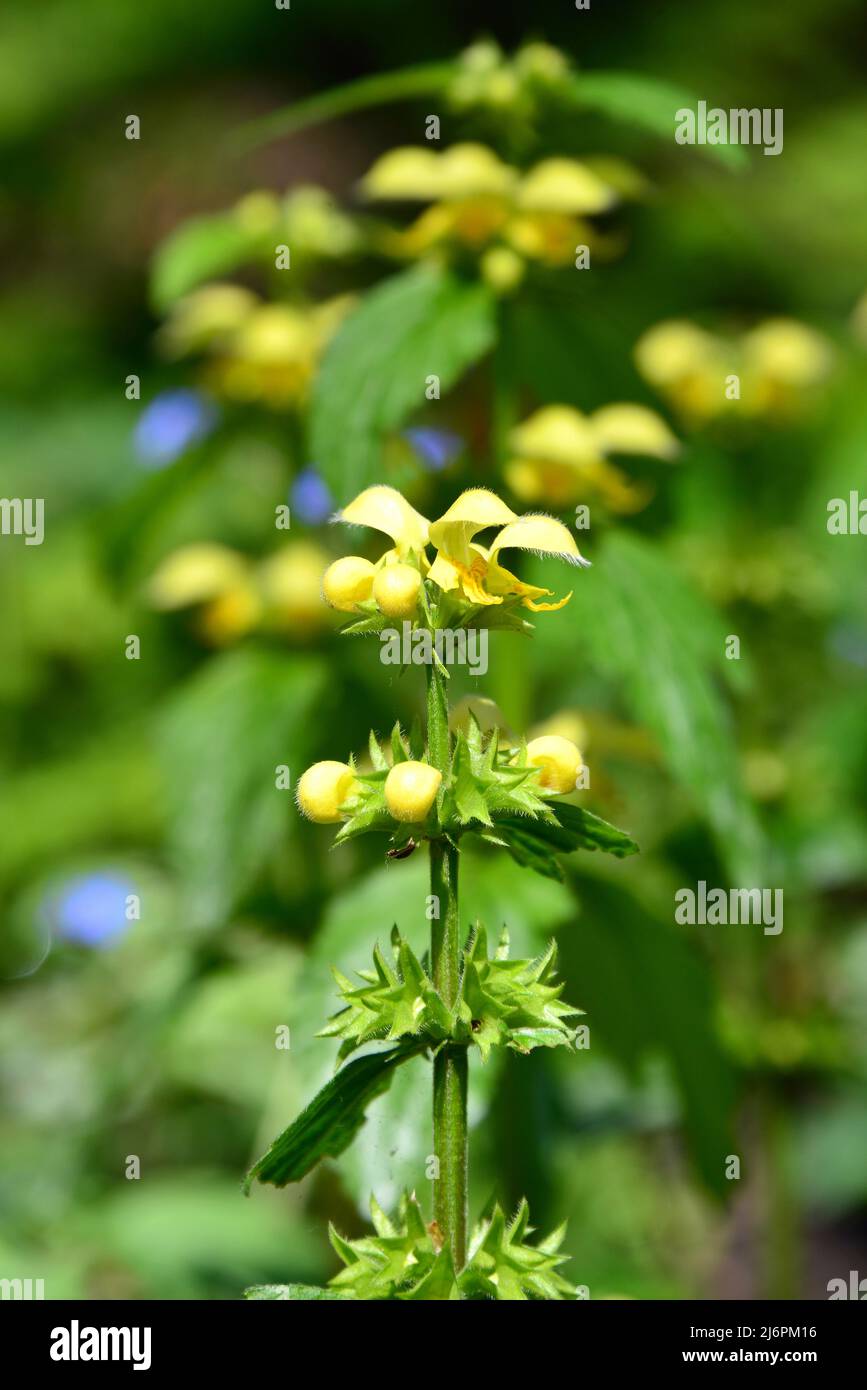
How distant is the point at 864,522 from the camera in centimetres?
172

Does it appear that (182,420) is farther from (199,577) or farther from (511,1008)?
(511,1008)

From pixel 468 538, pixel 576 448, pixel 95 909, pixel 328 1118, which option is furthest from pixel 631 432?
pixel 95 909

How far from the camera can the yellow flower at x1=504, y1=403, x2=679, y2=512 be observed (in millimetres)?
829

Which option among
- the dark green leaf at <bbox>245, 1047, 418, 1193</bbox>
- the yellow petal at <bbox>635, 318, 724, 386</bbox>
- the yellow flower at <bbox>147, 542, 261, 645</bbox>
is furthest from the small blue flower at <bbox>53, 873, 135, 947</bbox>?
the dark green leaf at <bbox>245, 1047, 418, 1193</bbox>

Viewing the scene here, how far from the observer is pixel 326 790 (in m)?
0.47

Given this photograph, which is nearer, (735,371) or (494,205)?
(494,205)

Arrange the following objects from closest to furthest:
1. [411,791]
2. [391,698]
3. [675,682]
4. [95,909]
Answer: [411,791], [675,682], [391,698], [95,909]

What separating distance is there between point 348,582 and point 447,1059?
5.9 inches

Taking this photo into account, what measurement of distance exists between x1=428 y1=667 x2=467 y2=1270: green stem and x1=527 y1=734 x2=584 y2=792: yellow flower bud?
36 mm

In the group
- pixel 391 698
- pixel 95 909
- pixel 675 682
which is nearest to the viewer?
pixel 675 682

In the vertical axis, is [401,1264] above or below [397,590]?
below

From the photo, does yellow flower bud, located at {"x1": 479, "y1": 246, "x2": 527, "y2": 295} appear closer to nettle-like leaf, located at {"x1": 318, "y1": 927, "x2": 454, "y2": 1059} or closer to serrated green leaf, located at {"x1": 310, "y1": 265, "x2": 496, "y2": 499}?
serrated green leaf, located at {"x1": 310, "y1": 265, "x2": 496, "y2": 499}

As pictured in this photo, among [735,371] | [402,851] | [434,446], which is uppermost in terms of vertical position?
[735,371]

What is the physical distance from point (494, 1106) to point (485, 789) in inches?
17.4
